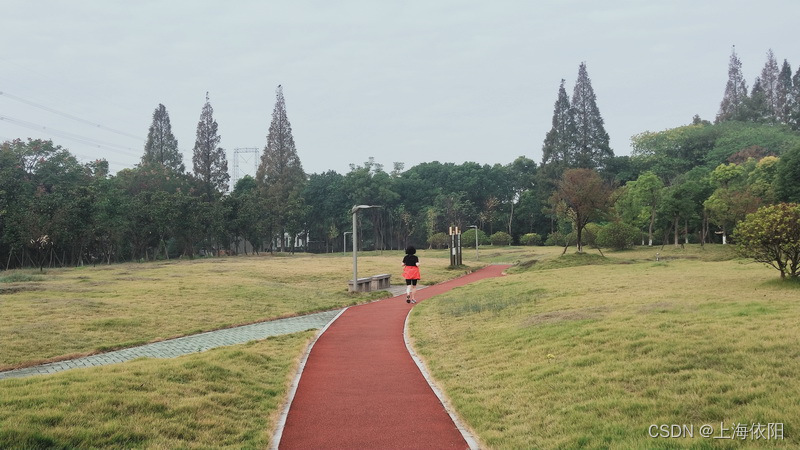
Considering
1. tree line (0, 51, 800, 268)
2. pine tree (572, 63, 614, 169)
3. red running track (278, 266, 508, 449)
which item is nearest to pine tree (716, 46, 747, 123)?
tree line (0, 51, 800, 268)

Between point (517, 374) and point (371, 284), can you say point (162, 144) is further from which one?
point (517, 374)

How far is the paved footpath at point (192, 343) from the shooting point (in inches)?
368

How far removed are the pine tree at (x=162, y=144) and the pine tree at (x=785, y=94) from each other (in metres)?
82.7

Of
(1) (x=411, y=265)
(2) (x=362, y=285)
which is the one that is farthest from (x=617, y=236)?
(1) (x=411, y=265)

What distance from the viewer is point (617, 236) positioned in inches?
1766

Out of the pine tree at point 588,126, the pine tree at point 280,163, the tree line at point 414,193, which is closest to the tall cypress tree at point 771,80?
the tree line at point 414,193

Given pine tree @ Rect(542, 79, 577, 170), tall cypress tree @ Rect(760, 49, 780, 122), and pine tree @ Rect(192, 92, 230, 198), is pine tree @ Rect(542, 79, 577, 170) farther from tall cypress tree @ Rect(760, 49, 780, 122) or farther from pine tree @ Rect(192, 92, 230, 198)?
pine tree @ Rect(192, 92, 230, 198)

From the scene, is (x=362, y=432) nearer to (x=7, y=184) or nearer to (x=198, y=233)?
(x=7, y=184)

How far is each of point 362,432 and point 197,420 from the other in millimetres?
1840

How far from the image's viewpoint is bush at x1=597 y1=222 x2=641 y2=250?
44.8m

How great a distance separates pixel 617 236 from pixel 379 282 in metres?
28.1

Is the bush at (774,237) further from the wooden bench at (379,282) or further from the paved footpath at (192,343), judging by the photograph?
the wooden bench at (379,282)

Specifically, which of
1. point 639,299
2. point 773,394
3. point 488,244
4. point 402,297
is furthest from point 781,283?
point 488,244

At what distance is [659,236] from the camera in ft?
175
